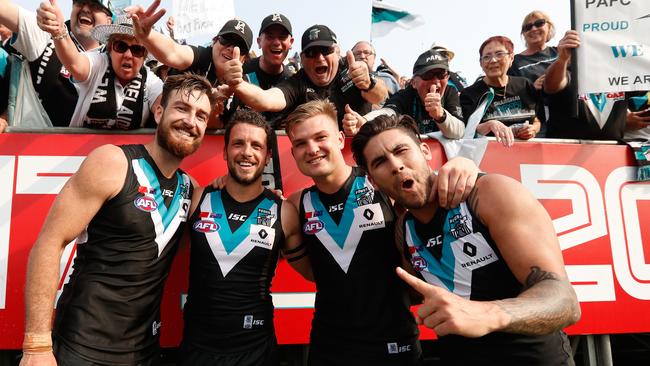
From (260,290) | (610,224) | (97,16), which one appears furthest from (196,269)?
(610,224)

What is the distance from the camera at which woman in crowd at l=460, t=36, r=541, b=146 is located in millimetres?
4195

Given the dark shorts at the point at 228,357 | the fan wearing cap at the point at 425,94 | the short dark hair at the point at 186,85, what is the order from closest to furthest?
1. the dark shorts at the point at 228,357
2. the short dark hair at the point at 186,85
3. the fan wearing cap at the point at 425,94

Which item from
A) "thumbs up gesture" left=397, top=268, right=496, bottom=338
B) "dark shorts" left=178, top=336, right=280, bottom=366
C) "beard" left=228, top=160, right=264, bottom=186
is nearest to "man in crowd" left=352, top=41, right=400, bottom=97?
"beard" left=228, top=160, right=264, bottom=186

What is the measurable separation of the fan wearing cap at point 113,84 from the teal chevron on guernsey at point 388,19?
4994mm

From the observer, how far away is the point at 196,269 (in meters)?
2.73

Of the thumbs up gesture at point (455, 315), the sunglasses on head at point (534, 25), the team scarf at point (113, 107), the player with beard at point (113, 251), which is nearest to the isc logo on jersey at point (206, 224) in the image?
the player with beard at point (113, 251)

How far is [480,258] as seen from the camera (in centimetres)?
222

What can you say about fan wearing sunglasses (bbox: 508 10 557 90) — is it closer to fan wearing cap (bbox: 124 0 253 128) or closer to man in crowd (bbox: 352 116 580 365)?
man in crowd (bbox: 352 116 580 365)

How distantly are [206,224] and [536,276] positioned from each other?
6.70 ft

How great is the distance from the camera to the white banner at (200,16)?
846 cm

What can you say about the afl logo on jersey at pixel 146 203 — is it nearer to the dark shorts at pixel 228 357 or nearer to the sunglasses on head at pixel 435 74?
the dark shorts at pixel 228 357

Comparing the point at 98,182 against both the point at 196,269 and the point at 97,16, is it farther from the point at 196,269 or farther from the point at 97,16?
the point at 97,16

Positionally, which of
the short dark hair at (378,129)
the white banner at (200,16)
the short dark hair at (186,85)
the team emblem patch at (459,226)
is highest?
the white banner at (200,16)

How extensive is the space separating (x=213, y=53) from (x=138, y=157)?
5.58 ft
